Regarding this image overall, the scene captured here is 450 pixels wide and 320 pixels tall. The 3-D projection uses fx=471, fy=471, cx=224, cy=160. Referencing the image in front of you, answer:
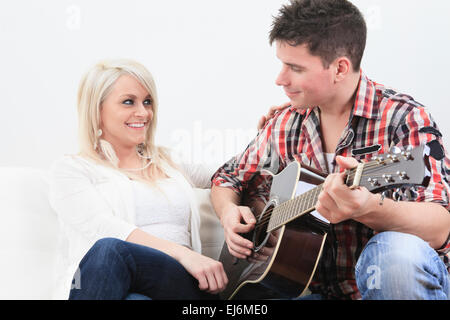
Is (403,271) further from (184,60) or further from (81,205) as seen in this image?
(184,60)

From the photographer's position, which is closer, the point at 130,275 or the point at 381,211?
the point at 381,211

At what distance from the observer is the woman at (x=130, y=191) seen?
1.35 m

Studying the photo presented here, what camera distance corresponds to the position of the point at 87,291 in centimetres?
116

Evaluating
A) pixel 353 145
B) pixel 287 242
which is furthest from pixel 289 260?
pixel 353 145

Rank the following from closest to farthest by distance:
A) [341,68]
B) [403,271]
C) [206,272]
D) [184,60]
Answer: [403,271]
[206,272]
[341,68]
[184,60]

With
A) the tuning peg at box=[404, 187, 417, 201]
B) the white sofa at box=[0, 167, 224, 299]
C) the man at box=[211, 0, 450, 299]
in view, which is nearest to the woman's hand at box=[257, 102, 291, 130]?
the man at box=[211, 0, 450, 299]

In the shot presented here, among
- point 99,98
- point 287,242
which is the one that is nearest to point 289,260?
point 287,242

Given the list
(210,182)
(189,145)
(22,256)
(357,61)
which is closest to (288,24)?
(357,61)

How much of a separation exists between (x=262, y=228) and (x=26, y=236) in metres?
0.87

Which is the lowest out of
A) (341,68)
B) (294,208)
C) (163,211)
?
(163,211)

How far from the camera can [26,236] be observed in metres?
1.70

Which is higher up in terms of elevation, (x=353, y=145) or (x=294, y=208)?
(x=353, y=145)

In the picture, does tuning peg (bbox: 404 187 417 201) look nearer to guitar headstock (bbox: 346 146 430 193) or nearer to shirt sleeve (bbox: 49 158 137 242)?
guitar headstock (bbox: 346 146 430 193)

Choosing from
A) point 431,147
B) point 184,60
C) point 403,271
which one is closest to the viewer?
point 403,271
